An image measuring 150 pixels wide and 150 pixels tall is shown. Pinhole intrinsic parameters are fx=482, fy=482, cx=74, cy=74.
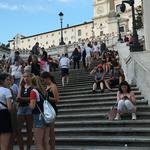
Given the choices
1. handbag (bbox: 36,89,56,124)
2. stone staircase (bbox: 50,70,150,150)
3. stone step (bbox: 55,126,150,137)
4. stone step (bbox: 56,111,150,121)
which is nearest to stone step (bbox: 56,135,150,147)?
stone staircase (bbox: 50,70,150,150)

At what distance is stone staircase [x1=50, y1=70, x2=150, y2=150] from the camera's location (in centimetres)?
1120

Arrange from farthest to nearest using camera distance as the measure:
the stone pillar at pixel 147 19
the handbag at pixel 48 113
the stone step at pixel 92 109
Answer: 1. the stone pillar at pixel 147 19
2. the stone step at pixel 92 109
3. the handbag at pixel 48 113

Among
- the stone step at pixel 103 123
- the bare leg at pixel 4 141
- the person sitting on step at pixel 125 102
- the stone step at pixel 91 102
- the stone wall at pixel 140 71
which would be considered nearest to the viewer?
the bare leg at pixel 4 141

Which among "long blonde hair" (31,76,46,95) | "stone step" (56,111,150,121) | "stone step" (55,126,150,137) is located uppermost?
"long blonde hair" (31,76,46,95)

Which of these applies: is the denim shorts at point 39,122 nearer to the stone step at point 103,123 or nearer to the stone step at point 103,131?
the stone step at point 103,131

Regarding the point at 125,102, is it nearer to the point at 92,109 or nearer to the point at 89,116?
the point at 89,116

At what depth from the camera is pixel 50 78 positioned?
10.2m

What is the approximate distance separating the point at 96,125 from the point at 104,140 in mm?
1261

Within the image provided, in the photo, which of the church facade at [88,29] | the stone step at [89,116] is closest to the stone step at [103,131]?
the stone step at [89,116]

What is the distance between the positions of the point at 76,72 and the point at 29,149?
12.7 metres

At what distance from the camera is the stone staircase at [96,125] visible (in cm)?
1120

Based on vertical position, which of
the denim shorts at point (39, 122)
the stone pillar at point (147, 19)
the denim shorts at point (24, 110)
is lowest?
the denim shorts at point (39, 122)

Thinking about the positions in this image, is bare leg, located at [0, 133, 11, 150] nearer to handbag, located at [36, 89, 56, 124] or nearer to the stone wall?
handbag, located at [36, 89, 56, 124]

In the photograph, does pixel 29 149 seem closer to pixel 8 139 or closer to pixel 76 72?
pixel 8 139
